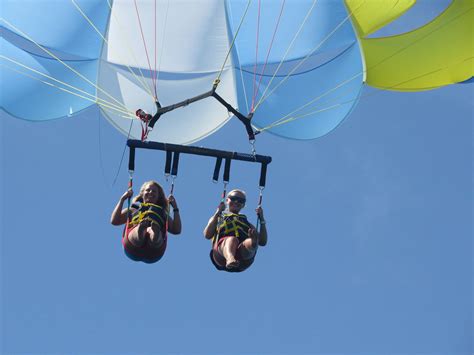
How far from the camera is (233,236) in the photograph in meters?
7.38

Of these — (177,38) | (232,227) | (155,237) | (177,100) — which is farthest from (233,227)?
(177,38)

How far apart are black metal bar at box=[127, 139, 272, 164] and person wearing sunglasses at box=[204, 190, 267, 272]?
16.3 inches

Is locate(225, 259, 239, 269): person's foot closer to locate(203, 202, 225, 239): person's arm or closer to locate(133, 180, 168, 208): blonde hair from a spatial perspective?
locate(203, 202, 225, 239): person's arm

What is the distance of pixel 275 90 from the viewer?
9.12 metres

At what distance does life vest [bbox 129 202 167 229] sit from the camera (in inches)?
288

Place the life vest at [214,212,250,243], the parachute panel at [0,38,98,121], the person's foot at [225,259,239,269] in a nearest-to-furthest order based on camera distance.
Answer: the person's foot at [225,259,239,269] → the life vest at [214,212,250,243] → the parachute panel at [0,38,98,121]

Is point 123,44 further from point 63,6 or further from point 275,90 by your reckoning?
point 275,90

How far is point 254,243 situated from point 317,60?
2706 mm

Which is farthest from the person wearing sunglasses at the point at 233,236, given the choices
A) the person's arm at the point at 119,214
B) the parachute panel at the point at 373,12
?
the parachute panel at the point at 373,12

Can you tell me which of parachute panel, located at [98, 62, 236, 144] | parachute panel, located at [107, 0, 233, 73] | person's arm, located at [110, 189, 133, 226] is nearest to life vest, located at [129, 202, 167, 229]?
person's arm, located at [110, 189, 133, 226]

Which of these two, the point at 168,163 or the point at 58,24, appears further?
the point at 58,24

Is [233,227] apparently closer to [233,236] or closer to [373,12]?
[233,236]

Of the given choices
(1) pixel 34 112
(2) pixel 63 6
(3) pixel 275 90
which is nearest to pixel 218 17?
(3) pixel 275 90

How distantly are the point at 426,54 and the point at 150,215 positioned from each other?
3533mm
